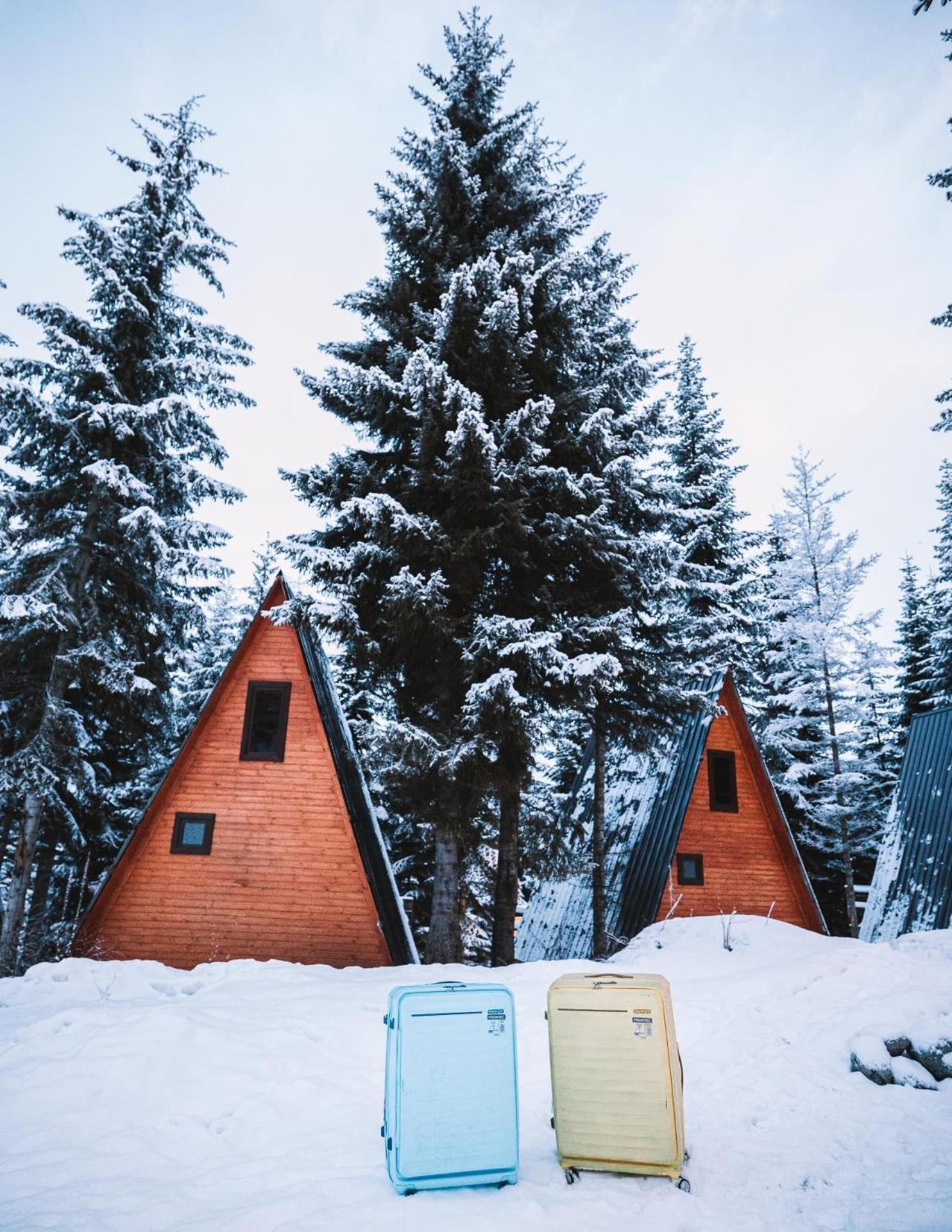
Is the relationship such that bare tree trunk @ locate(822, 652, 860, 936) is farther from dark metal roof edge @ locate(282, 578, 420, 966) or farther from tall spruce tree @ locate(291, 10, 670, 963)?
dark metal roof edge @ locate(282, 578, 420, 966)

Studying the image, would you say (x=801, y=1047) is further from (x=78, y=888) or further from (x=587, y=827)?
(x=78, y=888)

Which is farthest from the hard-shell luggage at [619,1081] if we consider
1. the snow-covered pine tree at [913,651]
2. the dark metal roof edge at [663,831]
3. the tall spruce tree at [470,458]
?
the snow-covered pine tree at [913,651]

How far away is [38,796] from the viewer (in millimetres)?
11992

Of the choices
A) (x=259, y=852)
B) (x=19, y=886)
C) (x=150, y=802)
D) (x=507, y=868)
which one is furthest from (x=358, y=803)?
(x=19, y=886)

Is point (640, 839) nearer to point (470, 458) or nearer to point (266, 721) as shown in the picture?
point (266, 721)

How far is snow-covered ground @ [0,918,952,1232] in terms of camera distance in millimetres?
4016

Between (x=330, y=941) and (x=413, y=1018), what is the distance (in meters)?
8.23

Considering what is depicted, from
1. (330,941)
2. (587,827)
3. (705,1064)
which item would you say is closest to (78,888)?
(330,941)

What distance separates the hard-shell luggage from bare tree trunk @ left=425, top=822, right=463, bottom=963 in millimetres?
6055

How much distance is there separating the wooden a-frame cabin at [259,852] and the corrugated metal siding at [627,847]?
527 cm

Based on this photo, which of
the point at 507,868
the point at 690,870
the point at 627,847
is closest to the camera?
the point at 507,868

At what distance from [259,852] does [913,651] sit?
27.7m

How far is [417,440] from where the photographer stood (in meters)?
12.1

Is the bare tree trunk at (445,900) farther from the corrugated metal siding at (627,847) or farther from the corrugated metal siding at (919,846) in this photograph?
the corrugated metal siding at (919,846)
